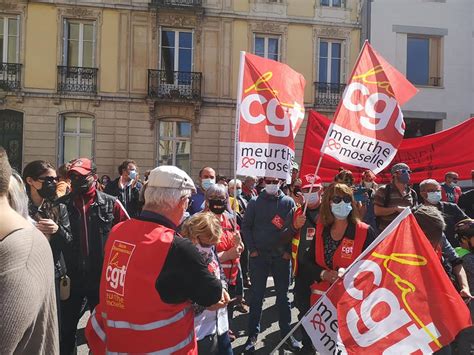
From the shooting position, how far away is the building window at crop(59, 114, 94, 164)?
1642cm

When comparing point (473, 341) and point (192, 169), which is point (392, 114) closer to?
point (473, 341)

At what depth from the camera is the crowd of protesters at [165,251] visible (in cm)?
149

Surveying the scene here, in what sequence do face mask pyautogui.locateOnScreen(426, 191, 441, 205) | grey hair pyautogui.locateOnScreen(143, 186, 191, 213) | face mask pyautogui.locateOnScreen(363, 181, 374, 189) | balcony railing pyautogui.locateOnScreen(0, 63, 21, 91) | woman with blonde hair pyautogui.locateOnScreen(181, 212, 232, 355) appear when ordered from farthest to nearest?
balcony railing pyautogui.locateOnScreen(0, 63, 21, 91) < face mask pyautogui.locateOnScreen(363, 181, 374, 189) < face mask pyautogui.locateOnScreen(426, 191, 441, 205) < woman with blonde hair pyautogui.locateOnScreen(181, 212, 232, 355) < grey hair pyautogui.locateOnScreen(143, 186, 191, 213)

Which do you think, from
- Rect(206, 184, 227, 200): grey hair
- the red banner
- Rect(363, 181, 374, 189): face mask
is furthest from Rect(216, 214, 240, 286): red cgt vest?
Rect(363, 181, 374, 189): face mask

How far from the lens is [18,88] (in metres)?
15.8

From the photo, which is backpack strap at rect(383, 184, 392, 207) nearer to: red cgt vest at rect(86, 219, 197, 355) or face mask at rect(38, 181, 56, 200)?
red cgt vest at rect(86, 219, 197, 355)

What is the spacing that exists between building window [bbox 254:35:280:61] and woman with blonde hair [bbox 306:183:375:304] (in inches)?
547

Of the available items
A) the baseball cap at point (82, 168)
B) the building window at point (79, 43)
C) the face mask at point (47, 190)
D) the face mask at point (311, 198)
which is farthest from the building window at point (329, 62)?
the face mask at point (47, 190)

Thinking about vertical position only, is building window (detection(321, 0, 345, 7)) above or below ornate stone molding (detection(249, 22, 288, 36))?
above

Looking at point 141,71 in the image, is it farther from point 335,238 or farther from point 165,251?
point 165,251

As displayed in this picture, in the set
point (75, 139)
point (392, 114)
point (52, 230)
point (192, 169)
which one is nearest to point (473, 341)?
point (392, 114)

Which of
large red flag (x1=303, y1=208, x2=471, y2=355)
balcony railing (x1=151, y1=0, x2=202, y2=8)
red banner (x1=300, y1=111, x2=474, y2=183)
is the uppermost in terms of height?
balcony railing (x1=151, y1=0, x2=202, y2=8)

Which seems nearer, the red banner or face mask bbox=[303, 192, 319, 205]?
face mask bbox=[303, 192, 319, 205]

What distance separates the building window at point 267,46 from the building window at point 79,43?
577 cm
